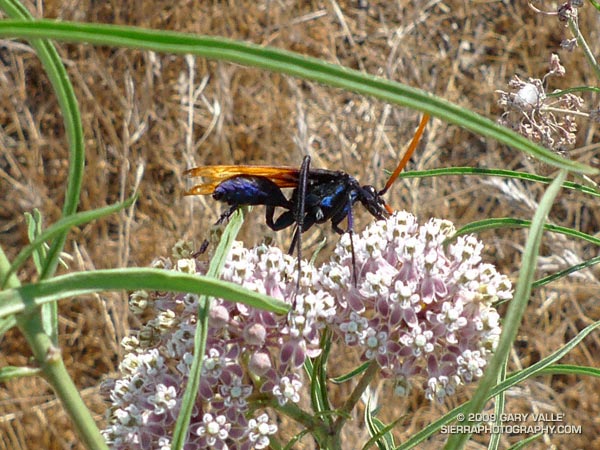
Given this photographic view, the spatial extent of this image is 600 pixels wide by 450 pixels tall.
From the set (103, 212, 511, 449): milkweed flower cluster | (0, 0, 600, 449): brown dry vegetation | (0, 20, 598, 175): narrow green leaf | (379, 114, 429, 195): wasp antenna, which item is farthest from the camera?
(0, 0, 600, 449): brown dry vegetation

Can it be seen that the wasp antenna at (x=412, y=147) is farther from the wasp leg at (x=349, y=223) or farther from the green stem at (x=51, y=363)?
the green stem at (x=51, y=363)

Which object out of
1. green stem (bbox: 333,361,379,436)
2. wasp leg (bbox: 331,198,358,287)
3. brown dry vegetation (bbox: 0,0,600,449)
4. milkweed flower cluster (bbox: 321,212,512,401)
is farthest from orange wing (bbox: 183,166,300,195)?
brown dry vegetation (bbox: 0,0,600,449)

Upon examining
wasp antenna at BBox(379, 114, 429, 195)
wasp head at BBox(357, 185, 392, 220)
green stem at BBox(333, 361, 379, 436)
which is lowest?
green stem at BBox(333, 361, 379, 436)

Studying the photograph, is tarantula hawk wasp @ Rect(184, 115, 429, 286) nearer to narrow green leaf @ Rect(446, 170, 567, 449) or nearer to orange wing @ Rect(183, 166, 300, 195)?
orange wing @ Rect(183, 166, 300, 195)

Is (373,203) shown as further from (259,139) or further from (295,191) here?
(259,139)

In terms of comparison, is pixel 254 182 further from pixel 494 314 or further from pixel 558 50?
pixel 558 50

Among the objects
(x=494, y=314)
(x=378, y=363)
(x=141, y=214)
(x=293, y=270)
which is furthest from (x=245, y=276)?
(x=141, y=214)

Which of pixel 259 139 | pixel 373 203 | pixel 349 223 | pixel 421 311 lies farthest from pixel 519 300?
pixel 259 139

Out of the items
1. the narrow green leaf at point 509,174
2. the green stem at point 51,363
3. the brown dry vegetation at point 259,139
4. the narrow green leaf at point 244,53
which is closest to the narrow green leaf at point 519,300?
the narrow green leaf at point 244,53
